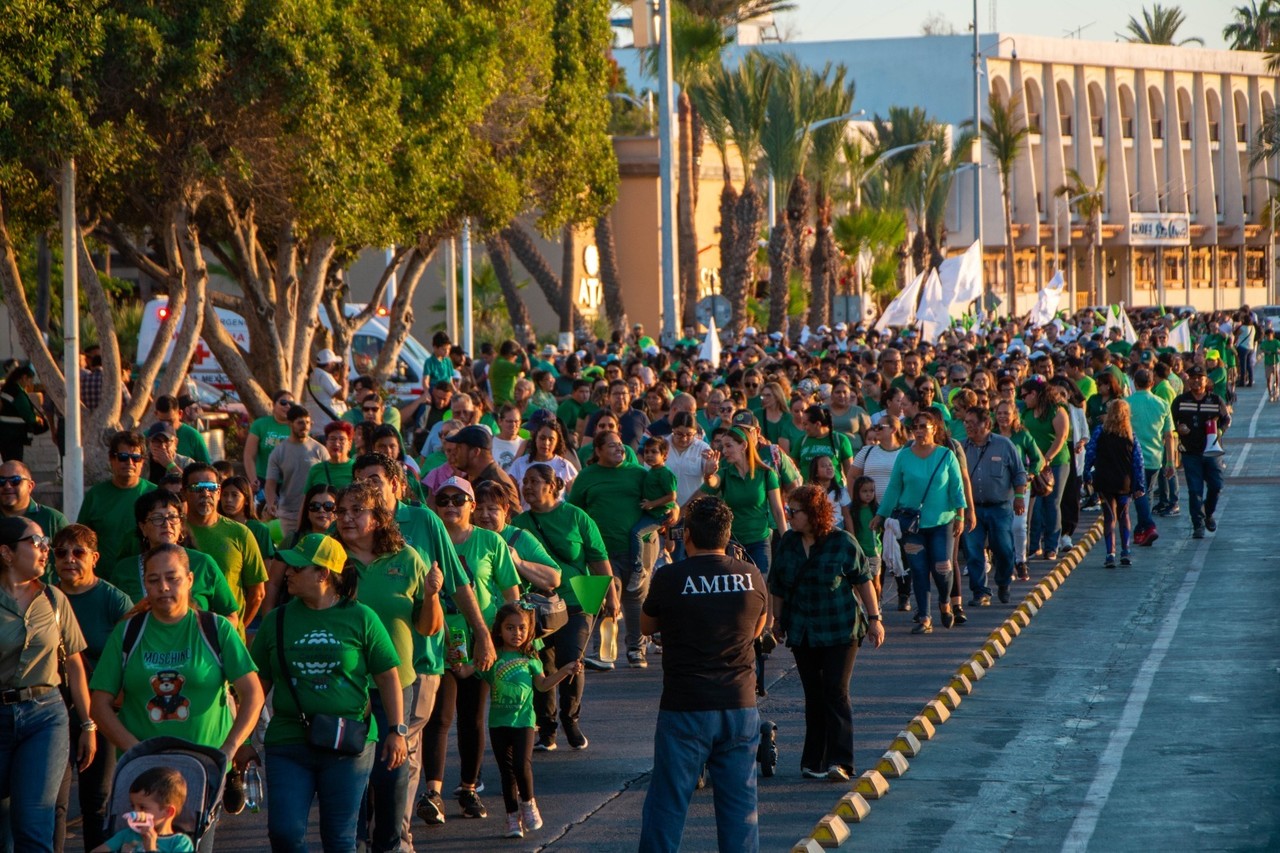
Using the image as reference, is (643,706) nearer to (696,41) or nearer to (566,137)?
(566,137)

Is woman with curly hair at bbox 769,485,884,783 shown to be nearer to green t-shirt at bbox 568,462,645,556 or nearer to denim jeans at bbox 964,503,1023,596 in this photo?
green t-shirt at bbox 568,462,645,556

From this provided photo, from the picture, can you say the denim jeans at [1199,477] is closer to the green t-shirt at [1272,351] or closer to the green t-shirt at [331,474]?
the green t-shirt at [331,474]

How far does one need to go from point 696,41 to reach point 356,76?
23.9 meters

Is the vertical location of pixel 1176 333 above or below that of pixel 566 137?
below

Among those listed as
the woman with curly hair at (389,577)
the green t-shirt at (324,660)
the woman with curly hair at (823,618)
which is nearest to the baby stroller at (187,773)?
the green t-shirt at (324,660)

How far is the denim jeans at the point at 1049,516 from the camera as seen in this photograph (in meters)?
17.0

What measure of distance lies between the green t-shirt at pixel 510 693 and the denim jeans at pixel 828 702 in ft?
5.15

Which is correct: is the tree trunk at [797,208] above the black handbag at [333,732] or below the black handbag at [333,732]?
above

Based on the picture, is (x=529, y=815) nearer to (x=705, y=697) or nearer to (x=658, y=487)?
(x=705, y=697)

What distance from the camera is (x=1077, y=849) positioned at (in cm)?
805

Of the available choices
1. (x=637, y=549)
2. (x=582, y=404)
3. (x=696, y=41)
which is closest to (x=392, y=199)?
(x=582, y=404)

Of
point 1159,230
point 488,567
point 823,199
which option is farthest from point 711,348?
point 1159,230

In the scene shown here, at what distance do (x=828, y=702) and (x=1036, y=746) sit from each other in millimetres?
1526

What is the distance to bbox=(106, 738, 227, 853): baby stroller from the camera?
215 inches
